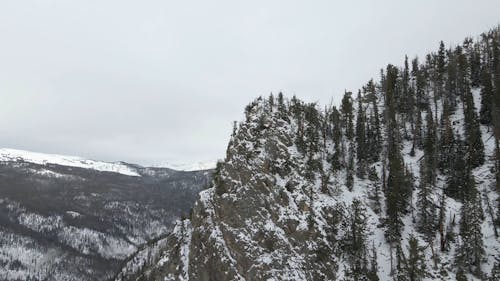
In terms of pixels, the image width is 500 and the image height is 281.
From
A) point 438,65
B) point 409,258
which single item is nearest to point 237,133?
point 409,258

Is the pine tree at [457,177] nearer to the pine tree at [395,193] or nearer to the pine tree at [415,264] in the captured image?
the pine tree at [395,193]

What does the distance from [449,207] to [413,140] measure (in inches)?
706

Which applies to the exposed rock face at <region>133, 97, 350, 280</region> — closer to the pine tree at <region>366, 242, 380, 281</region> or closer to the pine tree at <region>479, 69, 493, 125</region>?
the pine tree at <region>366, 242, 380, 281</region>

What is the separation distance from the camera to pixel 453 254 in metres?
47.6

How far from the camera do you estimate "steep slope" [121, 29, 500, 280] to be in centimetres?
4775

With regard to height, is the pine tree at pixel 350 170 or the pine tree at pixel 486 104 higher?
the pine tree at pixel 486 104

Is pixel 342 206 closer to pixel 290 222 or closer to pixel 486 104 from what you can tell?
pixel 290 222

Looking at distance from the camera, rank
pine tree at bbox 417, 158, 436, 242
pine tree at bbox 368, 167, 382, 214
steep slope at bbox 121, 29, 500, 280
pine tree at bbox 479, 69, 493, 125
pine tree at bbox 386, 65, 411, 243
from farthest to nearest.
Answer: pine tree at bbox 479, 69, 493, 125 < pine tree at bbox 368, 167, 382, 214 < pine tree at bbox 417, 158, 436, 242 < pine tree at bbox 386, 65, 411, 243 < steep slope at bbox 121, 29, 500, 280

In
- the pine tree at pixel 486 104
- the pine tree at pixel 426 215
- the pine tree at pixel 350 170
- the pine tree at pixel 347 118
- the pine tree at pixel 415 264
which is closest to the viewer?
the pine tree at pixel 415 264

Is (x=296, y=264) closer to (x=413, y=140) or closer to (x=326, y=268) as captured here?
(x=326, y=268)

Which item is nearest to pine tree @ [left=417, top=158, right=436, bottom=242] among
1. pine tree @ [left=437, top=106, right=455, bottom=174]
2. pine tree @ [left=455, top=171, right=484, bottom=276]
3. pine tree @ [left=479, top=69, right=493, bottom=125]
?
pine tree @ [left=455, top=171, right=484, bottom=276]

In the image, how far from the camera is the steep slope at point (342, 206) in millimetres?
47750

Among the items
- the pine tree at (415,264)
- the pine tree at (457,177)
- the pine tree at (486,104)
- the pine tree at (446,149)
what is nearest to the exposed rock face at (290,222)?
the pine tree at (415,264)

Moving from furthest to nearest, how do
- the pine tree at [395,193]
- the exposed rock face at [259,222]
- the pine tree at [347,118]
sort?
the pine tree at [347,118] → the pine tree at [395,193] → the exposed rock face at [259,222]
